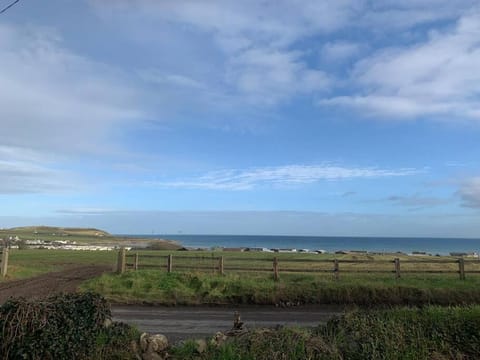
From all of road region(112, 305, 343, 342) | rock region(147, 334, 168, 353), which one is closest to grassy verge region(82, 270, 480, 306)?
road region(112, 305, 343, 342)

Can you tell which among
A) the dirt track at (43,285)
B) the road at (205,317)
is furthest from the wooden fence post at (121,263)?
the road at (205,317)

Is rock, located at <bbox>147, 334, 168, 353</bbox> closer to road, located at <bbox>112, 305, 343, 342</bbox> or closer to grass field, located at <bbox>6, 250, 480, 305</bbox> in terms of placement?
road, located at <bbox>112, 305, 343, 342</bbox>

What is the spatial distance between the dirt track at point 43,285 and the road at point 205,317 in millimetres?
3696

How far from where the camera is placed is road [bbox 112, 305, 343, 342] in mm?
12492

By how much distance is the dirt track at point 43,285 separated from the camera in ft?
59.1

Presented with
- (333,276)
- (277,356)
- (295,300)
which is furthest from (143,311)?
(277,356)

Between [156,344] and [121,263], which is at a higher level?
[121,263]

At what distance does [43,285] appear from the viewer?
20672 mm

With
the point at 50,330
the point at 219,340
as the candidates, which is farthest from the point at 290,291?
the point at 50,330

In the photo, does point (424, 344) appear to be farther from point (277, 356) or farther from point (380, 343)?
point (277, 356)

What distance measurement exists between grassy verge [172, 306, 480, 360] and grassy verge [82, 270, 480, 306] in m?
10.6

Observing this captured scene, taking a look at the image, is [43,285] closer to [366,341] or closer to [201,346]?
[201,346]

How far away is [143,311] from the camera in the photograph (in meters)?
15.9

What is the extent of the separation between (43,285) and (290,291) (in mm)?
10867
